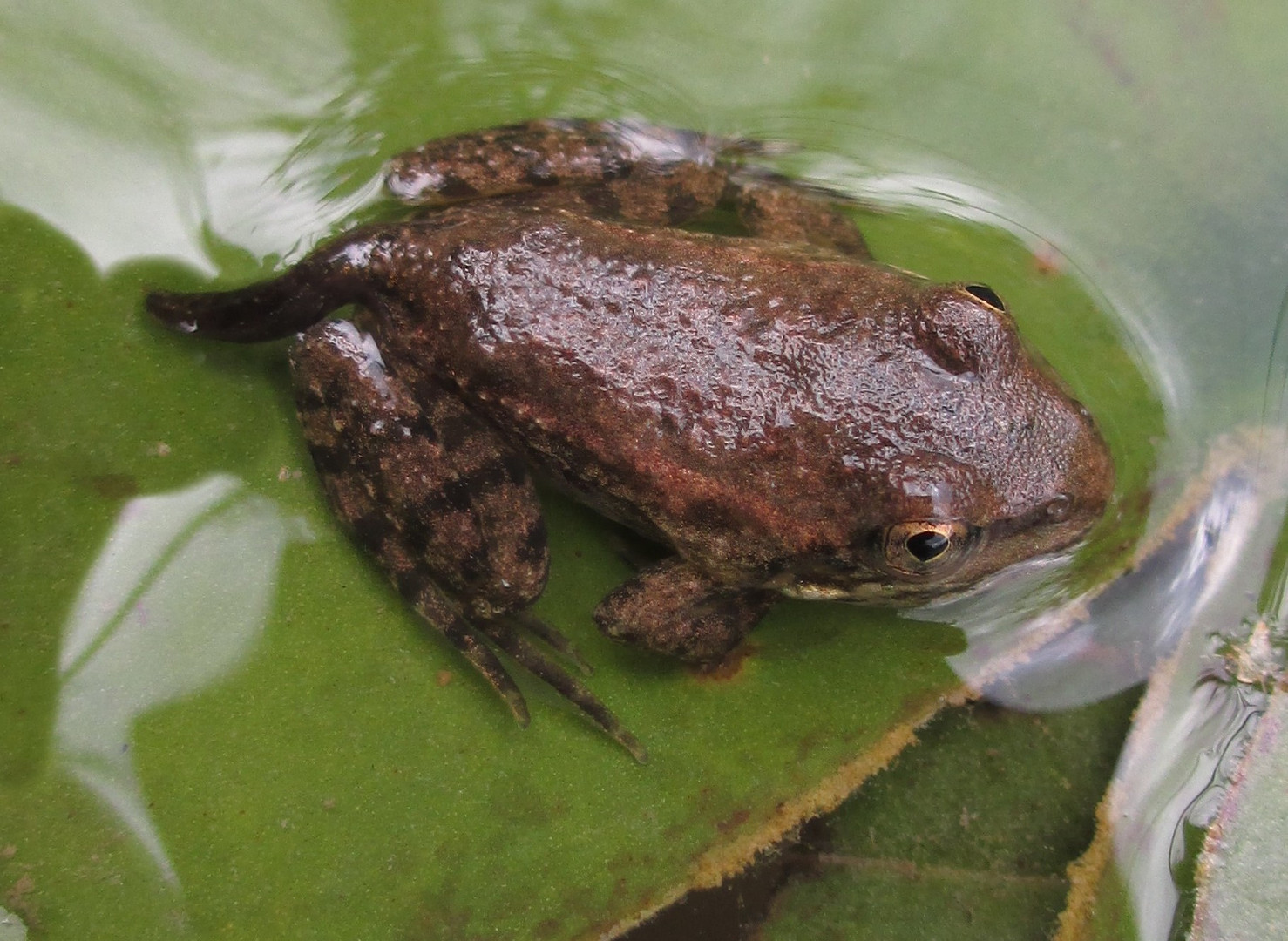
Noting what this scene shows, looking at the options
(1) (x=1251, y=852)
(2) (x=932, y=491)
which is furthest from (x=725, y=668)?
(1) (x=1251, y=852)

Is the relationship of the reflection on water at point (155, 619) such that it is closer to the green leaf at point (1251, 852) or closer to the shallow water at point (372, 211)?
the shallow water at point (372, 211)

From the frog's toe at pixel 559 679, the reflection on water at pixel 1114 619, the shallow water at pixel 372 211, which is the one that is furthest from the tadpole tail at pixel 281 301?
the reflection on water at pixel 1114 619

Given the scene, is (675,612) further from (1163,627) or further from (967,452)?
(1163,627)

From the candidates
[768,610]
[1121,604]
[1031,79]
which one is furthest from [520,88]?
[1121,604]

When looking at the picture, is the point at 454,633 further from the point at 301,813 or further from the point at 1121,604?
the point at 1121,604

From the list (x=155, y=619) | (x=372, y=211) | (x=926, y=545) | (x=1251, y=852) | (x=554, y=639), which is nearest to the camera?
(x=926, y=545)

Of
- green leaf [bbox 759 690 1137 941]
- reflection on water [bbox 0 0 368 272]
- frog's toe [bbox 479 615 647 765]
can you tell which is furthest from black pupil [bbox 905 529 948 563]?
reflection on water [bbox 0 0 368 272]
